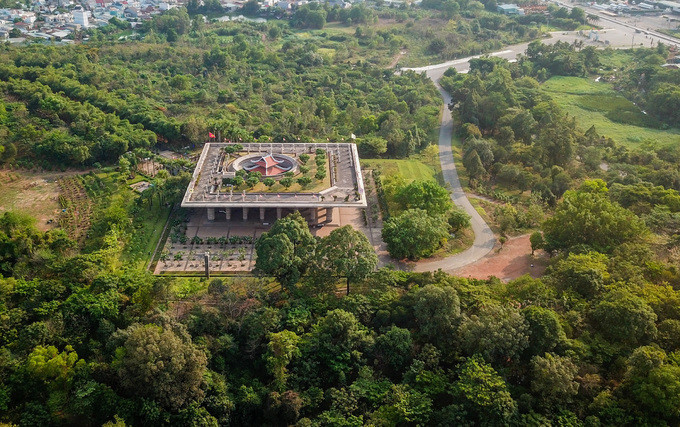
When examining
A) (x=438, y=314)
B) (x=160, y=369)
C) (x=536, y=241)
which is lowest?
(x=536, y=241)

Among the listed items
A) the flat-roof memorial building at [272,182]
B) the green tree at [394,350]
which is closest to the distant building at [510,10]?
the flat-roof memorial building at [272,182]

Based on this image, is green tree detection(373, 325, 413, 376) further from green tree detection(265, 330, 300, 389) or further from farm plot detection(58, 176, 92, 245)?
farm plot detection(58, 176, 92, 245)

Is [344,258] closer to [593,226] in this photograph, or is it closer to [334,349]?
[334,349]

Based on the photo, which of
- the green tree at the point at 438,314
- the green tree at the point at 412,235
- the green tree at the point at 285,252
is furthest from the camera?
the green tree at the point at 412,235

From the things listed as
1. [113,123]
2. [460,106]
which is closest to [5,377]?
[113,123]

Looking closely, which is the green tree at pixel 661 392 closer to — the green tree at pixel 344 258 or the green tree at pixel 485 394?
the green tree at pixel 485 394

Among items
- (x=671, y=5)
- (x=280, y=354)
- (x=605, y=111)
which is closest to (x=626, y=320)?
(x=280, y=354)

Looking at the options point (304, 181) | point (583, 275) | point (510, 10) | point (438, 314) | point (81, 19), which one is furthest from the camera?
point (510, 10)
